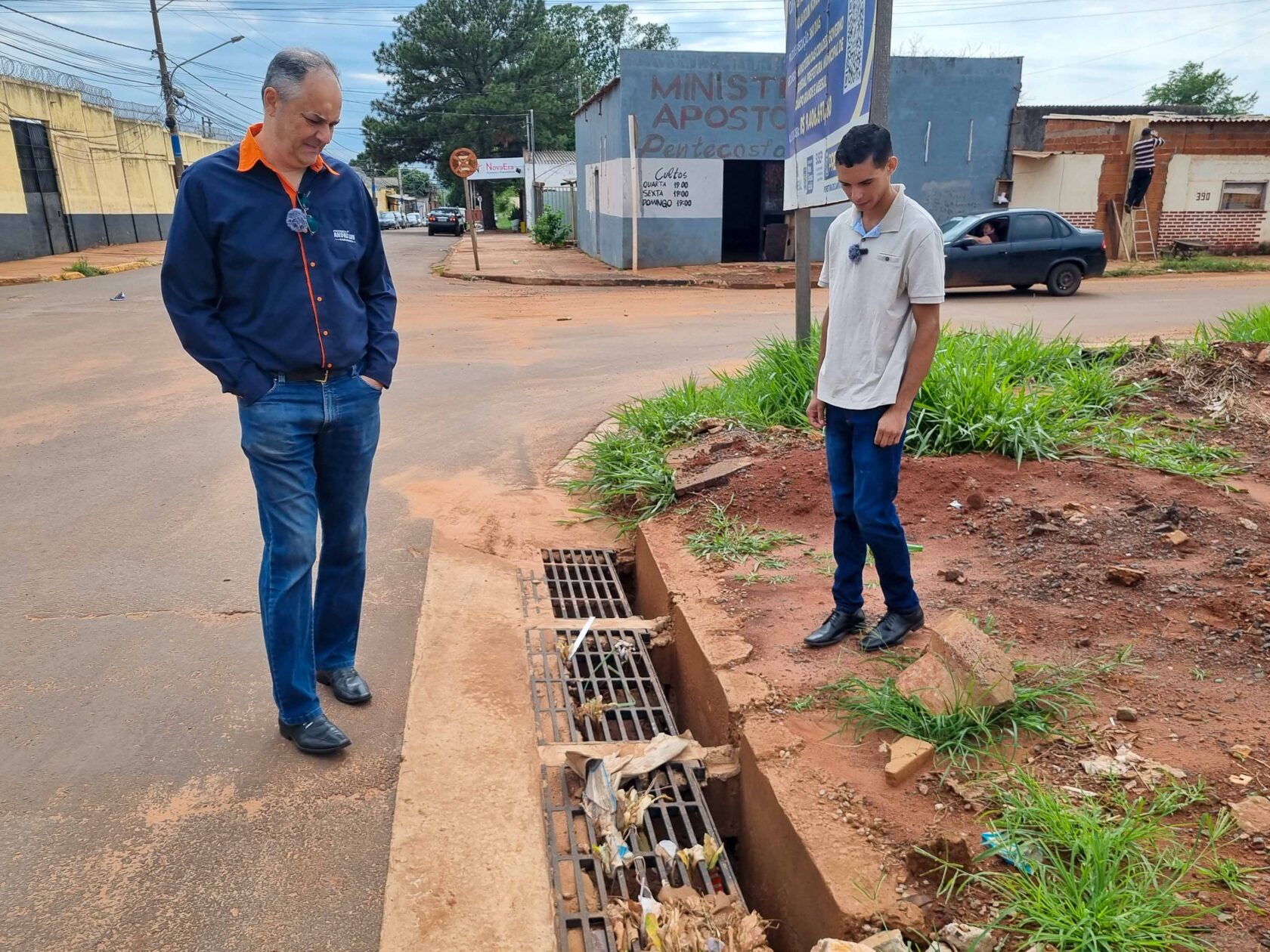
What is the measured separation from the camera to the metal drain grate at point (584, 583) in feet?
13.7

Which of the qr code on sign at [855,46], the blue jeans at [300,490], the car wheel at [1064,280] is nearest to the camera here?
the blue jeans at [300,490]

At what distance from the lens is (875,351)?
3.02 m

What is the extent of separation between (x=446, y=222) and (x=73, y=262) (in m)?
24.2

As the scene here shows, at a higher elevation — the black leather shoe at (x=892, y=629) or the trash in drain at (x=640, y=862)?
the black leather shoe at (x=892, y=629)

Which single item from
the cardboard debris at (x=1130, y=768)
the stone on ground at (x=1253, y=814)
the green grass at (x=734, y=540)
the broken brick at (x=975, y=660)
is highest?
the broken brick at (x=975, y=660)

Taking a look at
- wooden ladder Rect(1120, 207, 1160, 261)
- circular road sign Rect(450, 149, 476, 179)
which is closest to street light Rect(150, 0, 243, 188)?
circular road sign Rect(450, 149, 476, 179)

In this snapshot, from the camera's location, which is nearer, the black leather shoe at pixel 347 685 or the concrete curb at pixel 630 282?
the black leather shoe at pixel 347 685

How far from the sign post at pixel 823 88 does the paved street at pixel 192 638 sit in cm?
229

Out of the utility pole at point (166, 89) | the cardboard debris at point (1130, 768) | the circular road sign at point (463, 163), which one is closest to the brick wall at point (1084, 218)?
the circular road sign at point (463, 163)

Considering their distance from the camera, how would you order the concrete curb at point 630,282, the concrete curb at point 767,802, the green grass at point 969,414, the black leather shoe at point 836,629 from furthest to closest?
the concrete curb at point 630,282, the green grass at point 969,414, the black leather shoe at point 836,629, the concrete curb at point 767,802

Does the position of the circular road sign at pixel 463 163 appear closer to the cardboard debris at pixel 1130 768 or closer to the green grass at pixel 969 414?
the green grass at pixel 969 414

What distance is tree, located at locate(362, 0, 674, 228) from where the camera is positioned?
5041 cm

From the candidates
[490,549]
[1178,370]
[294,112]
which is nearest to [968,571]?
[490,549]

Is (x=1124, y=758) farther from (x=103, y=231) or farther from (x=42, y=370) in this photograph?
(x=103, y=231)
